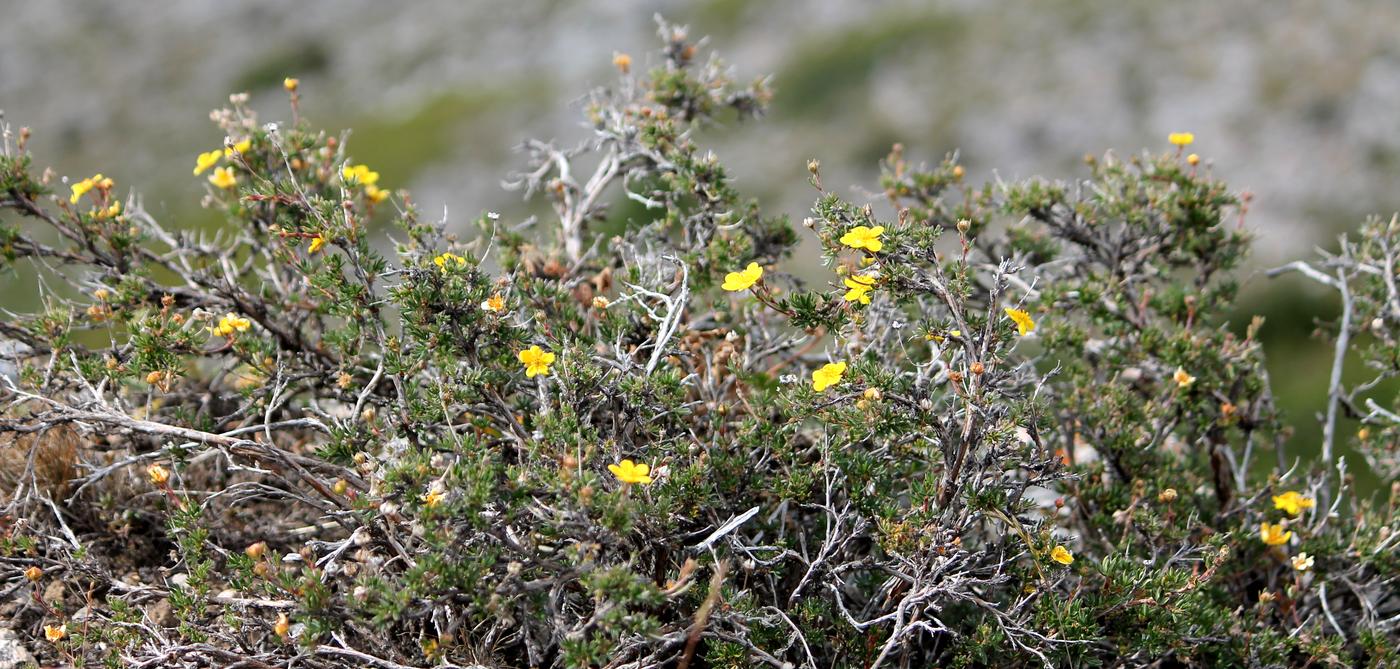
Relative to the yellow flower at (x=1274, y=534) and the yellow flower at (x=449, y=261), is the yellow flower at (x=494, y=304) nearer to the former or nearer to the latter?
the yellow flower at (x=449, y=261)

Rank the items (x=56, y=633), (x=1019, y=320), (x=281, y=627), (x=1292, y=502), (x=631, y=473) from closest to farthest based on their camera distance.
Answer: (x=631, y=473) → (x=281, y=627) → (x=1019, y=320) → (x=56, y=633) → (x=1292, y=502)

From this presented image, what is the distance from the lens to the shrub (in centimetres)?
328

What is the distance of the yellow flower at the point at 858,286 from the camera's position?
10.9 ft

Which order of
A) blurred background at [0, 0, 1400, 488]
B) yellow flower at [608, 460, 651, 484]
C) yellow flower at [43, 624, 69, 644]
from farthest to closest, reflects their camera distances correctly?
blurred background at [0, 0, 1400, 488]
yellow flower at [43, 624, 69, 644]
yellow flower at [608, 460, 651, 484]

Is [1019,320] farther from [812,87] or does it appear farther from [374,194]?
[812,87]

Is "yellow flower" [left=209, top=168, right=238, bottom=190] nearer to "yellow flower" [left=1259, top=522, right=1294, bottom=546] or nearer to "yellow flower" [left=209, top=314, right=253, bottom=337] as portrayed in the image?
"yellow flower" [left=209, top=314, right=253, bottom=337]

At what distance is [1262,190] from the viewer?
37.8 metres

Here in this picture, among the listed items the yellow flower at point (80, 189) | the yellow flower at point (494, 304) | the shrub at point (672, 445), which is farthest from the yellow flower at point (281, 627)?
the yellow flower at point (80, 189)

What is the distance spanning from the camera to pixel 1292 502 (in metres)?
4.16

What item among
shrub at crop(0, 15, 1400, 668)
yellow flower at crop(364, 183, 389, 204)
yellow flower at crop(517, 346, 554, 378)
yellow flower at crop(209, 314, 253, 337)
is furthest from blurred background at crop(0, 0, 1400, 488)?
yellow flower at crop(209, 314, 253, 337)

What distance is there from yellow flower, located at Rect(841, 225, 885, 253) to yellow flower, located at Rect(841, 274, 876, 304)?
90 mm

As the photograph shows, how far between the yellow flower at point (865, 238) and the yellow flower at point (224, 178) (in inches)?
115

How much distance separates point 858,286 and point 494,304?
3.86ft

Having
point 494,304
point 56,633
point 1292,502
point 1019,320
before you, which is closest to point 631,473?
point 494,304
